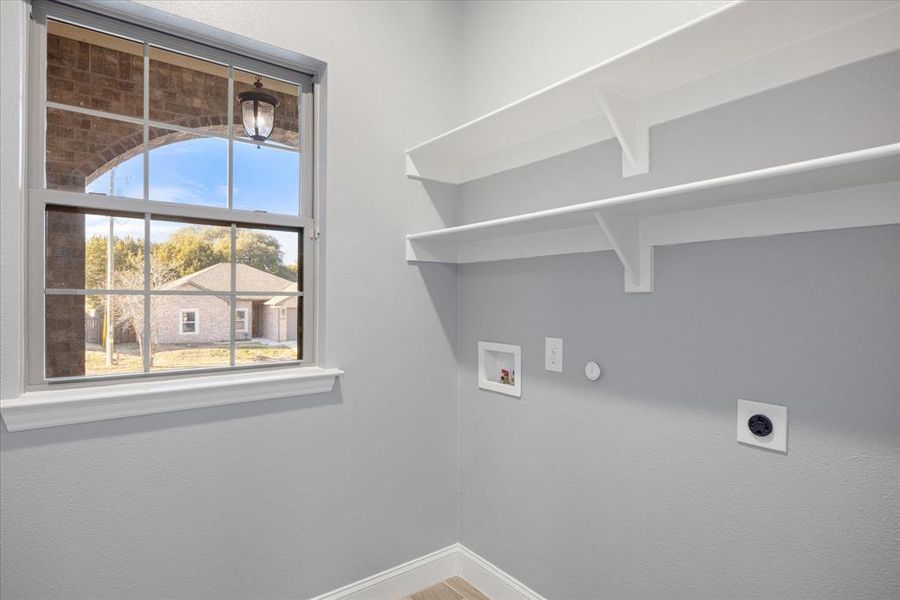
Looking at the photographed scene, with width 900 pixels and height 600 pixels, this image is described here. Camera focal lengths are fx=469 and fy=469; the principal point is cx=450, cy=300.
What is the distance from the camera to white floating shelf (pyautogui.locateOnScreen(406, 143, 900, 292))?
0.93 metres

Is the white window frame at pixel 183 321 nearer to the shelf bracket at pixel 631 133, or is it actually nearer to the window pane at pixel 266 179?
the window pane at pixel 266 179

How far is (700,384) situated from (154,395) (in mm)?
1597

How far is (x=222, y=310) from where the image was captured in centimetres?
165

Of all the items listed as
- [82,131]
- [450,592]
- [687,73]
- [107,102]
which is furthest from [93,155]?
[450,592]

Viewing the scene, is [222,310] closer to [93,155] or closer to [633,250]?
[93,155]

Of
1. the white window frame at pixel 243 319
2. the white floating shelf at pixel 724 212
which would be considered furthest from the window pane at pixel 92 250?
the white floating shelf at pixel 724 212

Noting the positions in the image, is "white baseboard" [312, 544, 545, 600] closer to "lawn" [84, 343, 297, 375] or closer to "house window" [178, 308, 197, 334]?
"lawn" [84, 343, 297, 375]

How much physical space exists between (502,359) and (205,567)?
129 centimetres

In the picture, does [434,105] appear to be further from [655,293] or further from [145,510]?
[145,510]

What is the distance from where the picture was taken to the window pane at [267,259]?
170 centimetres

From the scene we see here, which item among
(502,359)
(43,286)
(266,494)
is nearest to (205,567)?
(266,494)

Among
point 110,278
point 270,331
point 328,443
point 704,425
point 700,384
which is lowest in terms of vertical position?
point 328,443

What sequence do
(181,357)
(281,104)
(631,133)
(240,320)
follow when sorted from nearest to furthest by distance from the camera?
(631,133), (181,357), (240,320), (281,104)

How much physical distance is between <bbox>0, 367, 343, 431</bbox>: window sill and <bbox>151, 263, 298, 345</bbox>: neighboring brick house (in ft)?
0.47
